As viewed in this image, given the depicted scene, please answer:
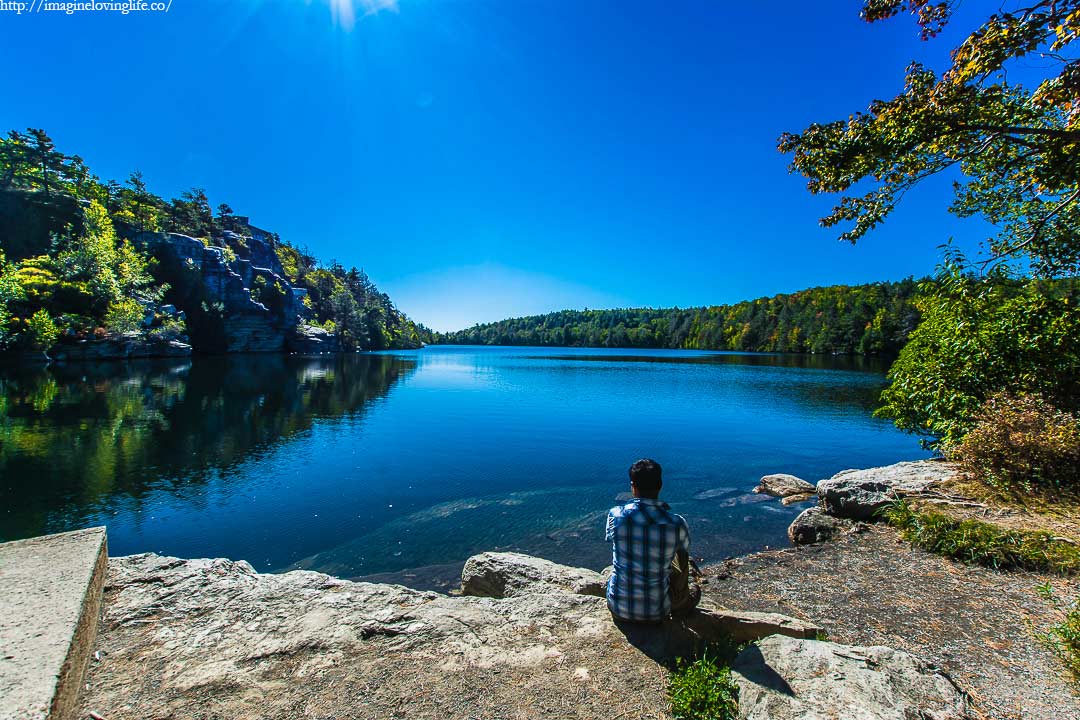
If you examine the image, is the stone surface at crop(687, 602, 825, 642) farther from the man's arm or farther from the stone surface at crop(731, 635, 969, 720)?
the man's arm

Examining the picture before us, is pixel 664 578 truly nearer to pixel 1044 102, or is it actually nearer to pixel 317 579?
pixel 317 579

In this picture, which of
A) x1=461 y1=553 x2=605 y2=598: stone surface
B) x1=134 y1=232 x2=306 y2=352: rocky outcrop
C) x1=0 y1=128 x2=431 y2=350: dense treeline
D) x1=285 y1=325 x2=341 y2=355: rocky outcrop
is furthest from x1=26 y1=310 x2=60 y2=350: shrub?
x1=461 y1=553 x2=605 y2=598: stone surface

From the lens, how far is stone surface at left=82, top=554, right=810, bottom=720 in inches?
148

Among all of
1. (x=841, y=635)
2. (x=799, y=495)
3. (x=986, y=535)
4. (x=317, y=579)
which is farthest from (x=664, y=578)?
(x=799, y=495)

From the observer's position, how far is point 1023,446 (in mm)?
9375

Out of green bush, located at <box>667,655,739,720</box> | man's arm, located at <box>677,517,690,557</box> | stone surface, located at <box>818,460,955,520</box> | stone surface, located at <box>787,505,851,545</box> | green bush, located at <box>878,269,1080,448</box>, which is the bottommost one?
stone surface, located at <box>787,505,851,545</box>

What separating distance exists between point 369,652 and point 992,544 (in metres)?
9.44

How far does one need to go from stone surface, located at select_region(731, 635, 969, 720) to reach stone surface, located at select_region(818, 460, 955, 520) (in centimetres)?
738

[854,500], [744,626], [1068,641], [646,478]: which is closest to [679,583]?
[744,626]

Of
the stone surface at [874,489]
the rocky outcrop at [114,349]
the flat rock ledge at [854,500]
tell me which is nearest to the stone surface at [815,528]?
the flat rock ledge at [854,500]

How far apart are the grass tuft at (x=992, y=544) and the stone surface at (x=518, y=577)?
20.0 ft

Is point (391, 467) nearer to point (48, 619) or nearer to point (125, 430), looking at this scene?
point (48, 619)

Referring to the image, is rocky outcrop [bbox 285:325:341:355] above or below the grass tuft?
above

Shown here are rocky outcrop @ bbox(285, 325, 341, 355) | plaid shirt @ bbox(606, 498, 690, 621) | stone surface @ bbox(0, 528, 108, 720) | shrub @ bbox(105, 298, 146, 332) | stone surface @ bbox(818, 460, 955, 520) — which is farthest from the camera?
rocky outcrop @ bbox(285, 325, 341, 355)
